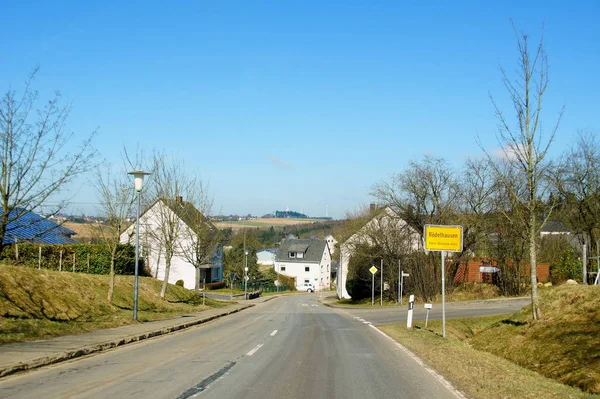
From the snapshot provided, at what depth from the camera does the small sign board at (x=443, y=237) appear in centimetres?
1888

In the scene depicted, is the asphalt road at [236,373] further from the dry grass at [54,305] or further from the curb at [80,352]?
the dry grass at [54,305]

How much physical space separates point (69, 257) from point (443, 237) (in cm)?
2451

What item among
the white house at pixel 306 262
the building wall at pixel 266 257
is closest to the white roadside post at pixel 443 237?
the white house at pixel 306 262

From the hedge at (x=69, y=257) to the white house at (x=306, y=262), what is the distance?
78.7 m

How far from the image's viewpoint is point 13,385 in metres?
9.24

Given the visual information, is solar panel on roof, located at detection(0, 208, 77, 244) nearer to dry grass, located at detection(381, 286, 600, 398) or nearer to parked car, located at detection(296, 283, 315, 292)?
dry grass, located at detection(381, 286, 600, 398)

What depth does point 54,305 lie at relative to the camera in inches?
771

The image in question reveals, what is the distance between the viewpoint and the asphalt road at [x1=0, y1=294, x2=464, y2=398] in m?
8.91

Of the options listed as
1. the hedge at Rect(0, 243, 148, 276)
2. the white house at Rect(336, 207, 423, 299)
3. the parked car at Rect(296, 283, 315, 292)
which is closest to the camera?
the hedge at Rect(0, 243, 148, 276)

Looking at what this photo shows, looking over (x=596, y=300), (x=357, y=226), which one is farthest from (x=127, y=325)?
(x=357, y=226)

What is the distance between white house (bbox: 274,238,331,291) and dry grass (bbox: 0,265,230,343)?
294 feet

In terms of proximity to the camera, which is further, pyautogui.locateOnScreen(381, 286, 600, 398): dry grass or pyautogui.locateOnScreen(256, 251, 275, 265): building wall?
pyautogui.locateOnScreen(256, 251, 275, 265): building wall

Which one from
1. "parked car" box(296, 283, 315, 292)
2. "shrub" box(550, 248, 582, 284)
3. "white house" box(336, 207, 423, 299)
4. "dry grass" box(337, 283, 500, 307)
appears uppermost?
"white house" box(336, 207, 423, 299)

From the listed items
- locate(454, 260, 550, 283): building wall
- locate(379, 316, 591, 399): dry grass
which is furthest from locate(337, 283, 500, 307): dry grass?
locate(379, 316, 591, 399): dry grass
